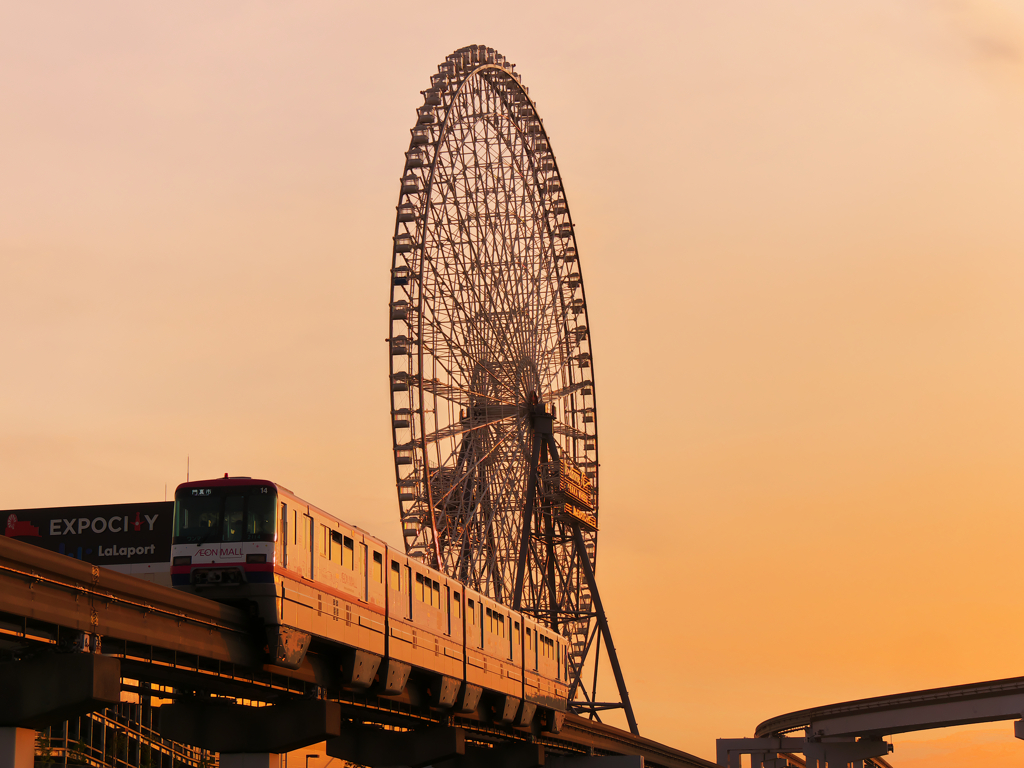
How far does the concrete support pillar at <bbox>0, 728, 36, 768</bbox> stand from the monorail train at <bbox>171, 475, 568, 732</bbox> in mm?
4955

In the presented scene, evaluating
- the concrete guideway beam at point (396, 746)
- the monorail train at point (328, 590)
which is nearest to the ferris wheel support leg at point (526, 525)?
the concrete guideway beam at point (396, 746)

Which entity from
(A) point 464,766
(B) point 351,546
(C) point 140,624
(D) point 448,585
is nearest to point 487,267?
(A) point 464,766

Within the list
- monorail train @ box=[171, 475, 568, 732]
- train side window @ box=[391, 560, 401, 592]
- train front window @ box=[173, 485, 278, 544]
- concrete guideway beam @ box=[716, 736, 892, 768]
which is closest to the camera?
monorail train @ box=[171, 475, 568, 732]

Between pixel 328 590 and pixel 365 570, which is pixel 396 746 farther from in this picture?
pixel 328 590

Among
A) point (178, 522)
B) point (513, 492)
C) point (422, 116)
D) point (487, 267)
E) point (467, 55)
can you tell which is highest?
point (467, 55)

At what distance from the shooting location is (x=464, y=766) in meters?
50.1

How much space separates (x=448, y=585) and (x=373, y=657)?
22.1ft

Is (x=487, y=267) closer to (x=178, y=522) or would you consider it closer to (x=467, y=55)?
(x=467, y=55)

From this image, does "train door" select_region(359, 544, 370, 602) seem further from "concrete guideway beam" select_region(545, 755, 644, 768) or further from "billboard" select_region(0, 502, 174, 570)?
"billboard" select_region(0, 502, 174, 570)

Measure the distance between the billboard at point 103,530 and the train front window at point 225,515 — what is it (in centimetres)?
4121

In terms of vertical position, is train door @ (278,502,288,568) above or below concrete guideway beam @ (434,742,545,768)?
above

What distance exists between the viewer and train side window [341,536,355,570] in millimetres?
27984

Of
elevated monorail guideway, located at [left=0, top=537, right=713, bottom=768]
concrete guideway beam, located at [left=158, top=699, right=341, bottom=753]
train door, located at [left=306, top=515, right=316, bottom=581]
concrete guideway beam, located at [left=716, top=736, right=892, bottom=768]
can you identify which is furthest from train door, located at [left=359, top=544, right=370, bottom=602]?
concrete guideway beam, located at [left=716, top=736, right=892, bottom=768]

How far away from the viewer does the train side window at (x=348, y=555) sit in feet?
91.8
